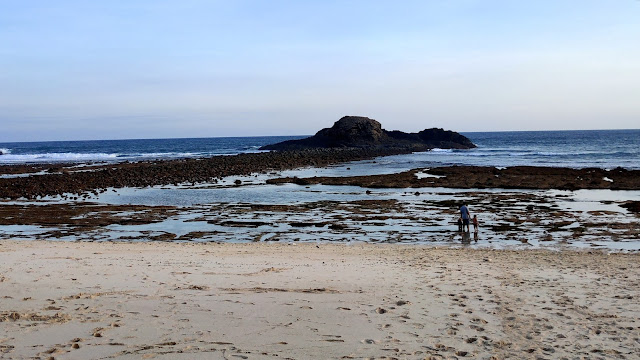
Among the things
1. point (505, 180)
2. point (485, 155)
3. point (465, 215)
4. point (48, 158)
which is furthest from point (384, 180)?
point (48, 158)

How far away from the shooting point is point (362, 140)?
8662cm

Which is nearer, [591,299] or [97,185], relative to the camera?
[591,299]

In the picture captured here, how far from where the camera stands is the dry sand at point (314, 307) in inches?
228

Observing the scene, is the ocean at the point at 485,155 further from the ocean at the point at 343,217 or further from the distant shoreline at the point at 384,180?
the ocean at the point at 343,217

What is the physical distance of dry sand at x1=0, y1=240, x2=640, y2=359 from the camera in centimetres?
579

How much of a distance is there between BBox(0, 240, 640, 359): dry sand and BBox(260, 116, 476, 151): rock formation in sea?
73.6m

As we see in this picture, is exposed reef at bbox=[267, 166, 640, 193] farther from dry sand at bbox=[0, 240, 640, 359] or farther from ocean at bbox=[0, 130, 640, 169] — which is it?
dry sand at bbox=[0, 240, 640, 359]

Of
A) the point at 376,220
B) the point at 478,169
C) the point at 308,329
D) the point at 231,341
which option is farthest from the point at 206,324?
the point at 478,169

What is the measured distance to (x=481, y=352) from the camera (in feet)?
18.8

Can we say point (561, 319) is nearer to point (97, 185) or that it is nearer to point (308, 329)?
point (308, 329)

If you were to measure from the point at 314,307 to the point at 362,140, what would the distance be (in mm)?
80114

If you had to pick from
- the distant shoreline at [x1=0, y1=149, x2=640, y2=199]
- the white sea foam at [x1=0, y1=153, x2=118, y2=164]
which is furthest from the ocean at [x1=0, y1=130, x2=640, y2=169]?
the distant shoreline at [x1=0, y1=149, x2=640, y2=199]

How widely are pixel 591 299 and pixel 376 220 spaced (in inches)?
421

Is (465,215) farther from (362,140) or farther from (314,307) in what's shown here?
(362,140)
